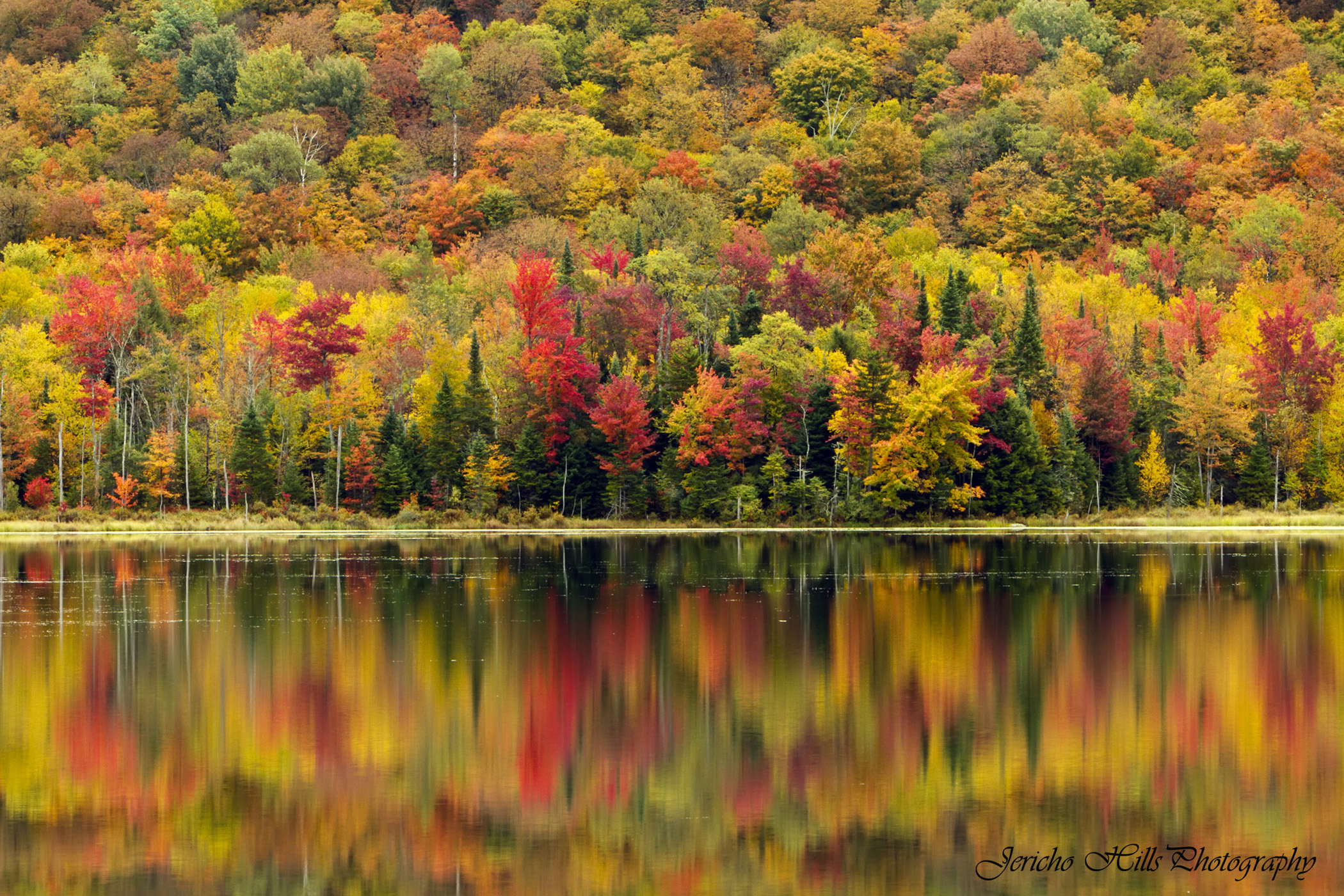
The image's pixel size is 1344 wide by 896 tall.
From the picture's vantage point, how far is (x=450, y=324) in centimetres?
10238

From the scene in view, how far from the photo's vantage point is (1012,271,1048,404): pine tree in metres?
87.8

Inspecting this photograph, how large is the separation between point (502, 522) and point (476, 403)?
23.1 feet

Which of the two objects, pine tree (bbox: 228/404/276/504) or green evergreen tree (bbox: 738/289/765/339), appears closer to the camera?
pine tree (bbox: 228/404/276/504)

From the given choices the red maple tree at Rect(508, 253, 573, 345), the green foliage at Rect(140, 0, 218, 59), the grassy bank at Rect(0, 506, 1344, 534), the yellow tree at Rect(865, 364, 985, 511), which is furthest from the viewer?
the green foliage at Rect(140, 0, 218, 59)

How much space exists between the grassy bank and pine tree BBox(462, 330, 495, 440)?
522cm

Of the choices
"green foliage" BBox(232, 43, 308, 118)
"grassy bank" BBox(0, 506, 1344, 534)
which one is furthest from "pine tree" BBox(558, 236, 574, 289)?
"green foliage" BBox(232, 43, 308, 118)

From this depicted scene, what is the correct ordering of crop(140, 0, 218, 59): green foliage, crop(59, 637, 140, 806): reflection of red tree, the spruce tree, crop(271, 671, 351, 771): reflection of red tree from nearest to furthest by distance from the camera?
1. crop(59, 637, 140, 806): reflection of red tree
2. crop(271, 671, 351, 771): reflection of red tree
3. the spruce tree
4. crop(140, 0, 218, 59): green foliage

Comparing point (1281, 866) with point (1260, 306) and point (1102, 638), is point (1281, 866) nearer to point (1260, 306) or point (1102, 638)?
point (1102, 638)

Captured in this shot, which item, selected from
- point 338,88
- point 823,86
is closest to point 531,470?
point 338,88

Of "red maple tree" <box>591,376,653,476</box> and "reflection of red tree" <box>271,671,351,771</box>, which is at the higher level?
"red maple tree" <box>591,376,653,476</box>

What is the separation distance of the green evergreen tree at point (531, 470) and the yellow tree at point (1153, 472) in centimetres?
3280

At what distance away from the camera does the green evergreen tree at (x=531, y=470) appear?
287 feet

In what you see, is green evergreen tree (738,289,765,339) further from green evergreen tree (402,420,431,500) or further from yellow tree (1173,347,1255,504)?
yellow tree (1173,347,1255,504)

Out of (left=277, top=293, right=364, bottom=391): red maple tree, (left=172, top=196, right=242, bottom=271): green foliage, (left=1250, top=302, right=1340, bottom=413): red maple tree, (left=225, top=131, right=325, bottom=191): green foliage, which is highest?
(left=225, top=131, right=325, bottom=191): green foliage
